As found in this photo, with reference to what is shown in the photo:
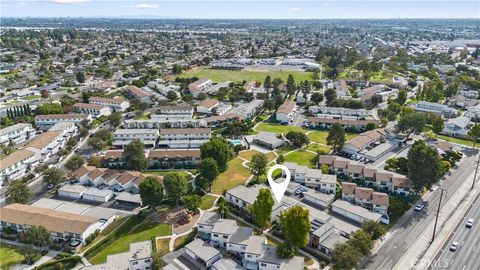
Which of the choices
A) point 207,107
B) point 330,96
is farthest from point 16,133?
point 330,96

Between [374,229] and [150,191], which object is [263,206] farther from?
[150,191]

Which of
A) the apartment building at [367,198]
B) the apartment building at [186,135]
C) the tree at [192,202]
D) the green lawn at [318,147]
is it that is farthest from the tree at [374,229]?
the apartment building at [186,135]

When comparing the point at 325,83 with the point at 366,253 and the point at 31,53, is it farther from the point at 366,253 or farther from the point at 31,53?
the point at 31,53

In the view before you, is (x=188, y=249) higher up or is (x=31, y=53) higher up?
(x=31, y=53)

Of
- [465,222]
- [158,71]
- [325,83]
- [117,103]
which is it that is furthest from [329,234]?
[158,71]

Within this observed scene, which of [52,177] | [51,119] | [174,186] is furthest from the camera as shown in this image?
[51,119]
